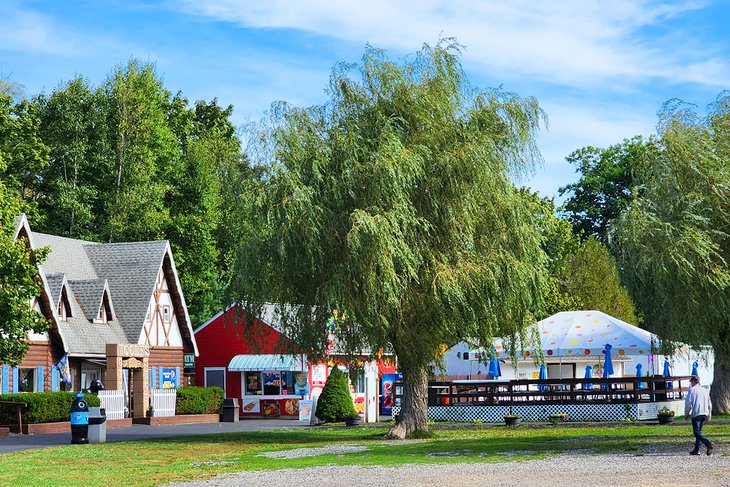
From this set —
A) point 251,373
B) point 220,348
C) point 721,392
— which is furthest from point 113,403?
point 721,392

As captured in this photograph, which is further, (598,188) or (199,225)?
(598,188)

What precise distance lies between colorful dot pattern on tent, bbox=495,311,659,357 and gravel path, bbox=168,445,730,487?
63.8 ft

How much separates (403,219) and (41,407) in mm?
16694

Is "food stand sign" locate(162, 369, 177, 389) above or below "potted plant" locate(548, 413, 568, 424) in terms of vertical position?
above

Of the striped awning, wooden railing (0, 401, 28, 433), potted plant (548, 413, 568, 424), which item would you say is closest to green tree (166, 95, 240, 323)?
the striped awning

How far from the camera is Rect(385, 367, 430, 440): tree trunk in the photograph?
104 feet

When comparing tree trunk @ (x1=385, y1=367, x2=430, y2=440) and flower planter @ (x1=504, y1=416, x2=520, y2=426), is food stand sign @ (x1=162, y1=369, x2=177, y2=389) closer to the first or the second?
flower planter @ (x1=504, y1=416, x2=520, y2=426)

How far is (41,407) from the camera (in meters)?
38.7

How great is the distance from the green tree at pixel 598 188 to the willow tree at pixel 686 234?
54.0 meters

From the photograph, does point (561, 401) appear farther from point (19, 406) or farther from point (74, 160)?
point (74, 160)

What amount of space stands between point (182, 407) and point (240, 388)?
9197mm

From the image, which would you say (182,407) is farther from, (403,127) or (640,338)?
(403,127)

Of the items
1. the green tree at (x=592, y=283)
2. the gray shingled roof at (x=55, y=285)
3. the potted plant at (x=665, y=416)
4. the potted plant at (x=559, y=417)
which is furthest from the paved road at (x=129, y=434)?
the green tree at (x=592, y=283)

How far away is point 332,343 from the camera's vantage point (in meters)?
33.6
